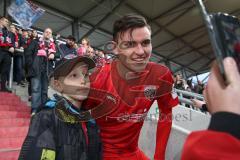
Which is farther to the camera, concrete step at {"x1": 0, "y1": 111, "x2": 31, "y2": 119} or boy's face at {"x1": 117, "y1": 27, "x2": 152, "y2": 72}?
concrete step at {"x1": 0, "y1": 111, "x2": 31, "y2": 119}

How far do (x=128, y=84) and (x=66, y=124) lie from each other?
587 mm

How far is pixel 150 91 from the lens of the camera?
2047mm

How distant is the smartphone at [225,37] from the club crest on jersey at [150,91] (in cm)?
144

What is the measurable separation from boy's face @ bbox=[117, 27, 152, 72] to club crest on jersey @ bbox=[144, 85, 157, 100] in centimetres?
17

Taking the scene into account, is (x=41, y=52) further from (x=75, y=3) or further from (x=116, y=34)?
(x=75, y=3)

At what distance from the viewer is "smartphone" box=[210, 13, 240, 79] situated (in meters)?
0.56

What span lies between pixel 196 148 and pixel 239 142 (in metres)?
0.08

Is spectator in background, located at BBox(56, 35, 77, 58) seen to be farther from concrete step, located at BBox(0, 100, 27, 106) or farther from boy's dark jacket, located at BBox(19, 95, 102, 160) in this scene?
concrete step, located at BBox(0, 100, 27, 106)

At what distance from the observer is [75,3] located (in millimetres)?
12180

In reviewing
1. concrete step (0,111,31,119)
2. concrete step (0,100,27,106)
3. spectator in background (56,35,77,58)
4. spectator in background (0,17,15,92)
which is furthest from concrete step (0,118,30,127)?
spectator in background (0,17,15,92)

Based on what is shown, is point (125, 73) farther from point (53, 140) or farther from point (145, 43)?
point (53, 140)

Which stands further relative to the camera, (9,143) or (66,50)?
(9,143)

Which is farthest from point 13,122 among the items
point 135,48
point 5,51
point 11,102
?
point 135,48

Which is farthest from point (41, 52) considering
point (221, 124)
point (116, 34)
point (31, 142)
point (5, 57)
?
point (221, 124)
